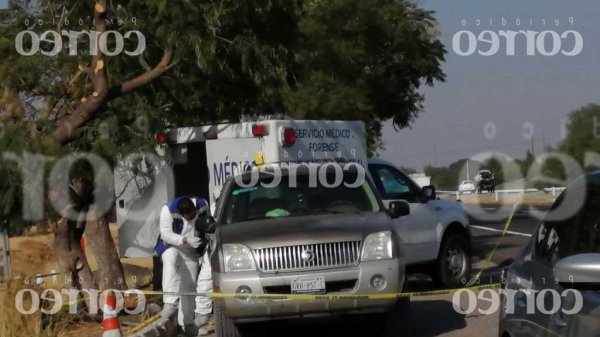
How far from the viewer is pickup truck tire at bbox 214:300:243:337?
10430 millimetres

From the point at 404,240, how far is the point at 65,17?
18.8ft

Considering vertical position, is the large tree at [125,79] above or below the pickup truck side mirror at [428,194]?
above

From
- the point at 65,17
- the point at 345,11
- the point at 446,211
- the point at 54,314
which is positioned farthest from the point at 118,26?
the point at 345,11

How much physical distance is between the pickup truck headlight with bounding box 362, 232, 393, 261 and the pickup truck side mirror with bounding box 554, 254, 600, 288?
530 centimetres

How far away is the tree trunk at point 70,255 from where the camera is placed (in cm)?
1513

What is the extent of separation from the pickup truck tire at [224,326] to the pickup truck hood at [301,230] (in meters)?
0.81

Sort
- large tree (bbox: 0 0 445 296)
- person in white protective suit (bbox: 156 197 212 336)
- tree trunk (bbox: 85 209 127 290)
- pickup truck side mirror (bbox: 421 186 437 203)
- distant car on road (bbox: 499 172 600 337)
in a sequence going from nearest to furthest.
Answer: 1. distant car on road (bbox: 499 172 600 337)
2. person in white protective suit (bbox: 156 197 212 336)
3. large tree (bbox: 0 0 445 296)
4. pickup truck side mirror (bbox: 421 186 437 203)
5. tree trunk (bbox: 85 209 127 290)

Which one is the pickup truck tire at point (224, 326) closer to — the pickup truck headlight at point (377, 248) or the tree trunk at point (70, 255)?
the pickup truck headlight at point (377, 248)

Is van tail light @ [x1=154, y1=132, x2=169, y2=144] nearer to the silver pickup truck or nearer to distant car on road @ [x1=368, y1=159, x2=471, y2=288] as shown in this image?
distant car on road @ [x1=368, y1=159, x2=471, y2=288]

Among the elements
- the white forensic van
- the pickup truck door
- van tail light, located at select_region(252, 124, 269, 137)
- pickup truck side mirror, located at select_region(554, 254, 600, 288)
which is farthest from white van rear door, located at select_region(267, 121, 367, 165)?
pickup truck side mirror, located at select_region(554, 254, 600, 288)

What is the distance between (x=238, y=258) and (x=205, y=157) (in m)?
5.10

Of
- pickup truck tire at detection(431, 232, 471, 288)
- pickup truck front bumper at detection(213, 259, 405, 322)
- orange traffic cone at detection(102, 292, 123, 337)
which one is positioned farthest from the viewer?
pickup truck tire at detection(431, 232, 471, 288)

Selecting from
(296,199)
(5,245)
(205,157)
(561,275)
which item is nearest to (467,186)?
(205,157)

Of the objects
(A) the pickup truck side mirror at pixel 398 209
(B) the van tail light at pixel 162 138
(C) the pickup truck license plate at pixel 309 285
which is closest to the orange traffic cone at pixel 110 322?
(C) the pickup truck license plate at pixel 309 285
